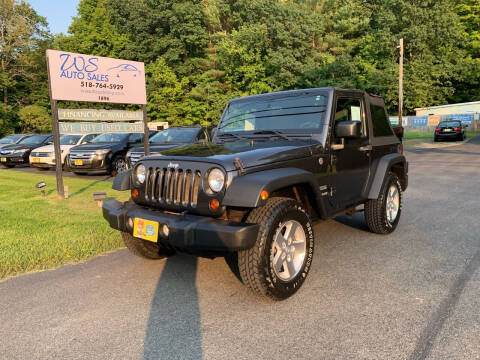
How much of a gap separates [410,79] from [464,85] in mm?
10825

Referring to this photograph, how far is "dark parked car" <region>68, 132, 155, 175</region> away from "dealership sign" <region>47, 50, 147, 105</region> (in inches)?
116

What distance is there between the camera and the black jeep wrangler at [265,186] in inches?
122

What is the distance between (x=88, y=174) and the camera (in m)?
14.0

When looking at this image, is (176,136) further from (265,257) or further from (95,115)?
(265,257)

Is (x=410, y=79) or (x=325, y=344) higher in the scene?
(x=410, y=79)

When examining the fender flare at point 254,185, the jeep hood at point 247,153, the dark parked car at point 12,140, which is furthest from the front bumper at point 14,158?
the fender flare at point 254,185

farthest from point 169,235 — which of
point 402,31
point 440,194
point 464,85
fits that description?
point 464,85

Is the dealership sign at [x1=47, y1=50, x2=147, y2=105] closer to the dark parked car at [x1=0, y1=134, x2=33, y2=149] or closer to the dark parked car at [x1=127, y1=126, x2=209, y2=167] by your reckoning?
the dark parked car at [x1=127, y1=126, x2=209, y2=167]

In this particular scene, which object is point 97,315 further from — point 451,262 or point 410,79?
point 410,79

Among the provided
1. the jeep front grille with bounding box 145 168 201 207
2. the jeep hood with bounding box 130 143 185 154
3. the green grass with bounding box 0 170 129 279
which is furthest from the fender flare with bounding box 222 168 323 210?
the jeep hood with bounding box 130 143 185 154

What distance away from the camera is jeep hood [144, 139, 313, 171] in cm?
333

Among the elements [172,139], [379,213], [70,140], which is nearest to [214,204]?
[379,213]

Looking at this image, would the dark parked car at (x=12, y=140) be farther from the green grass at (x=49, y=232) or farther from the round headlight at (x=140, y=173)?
the round headlight at (x=140, y=173)

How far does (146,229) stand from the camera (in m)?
3.39
